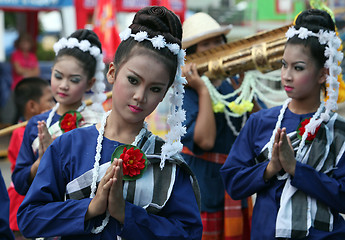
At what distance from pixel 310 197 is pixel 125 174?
1.07m

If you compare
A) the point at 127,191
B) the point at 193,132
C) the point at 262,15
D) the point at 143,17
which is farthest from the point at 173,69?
the point at 262,15

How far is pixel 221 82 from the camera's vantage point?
13.2 ft

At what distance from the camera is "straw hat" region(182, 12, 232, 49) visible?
13.1 feet

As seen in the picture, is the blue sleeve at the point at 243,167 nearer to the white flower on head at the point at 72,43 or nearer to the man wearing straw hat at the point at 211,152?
the man wearing straw hat at the point at 211,152

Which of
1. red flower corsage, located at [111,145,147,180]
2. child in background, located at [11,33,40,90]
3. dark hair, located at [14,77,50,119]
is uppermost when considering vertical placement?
child in background, located at [11,33,40,90]

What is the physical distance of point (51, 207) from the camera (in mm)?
2021

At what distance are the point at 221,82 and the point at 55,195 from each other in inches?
85.9

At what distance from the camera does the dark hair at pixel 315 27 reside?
273cm

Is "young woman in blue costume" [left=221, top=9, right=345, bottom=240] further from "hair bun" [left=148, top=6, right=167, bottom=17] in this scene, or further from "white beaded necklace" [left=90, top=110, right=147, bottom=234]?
"hair bun" [left=148, top=6, right=167, bottom=17]

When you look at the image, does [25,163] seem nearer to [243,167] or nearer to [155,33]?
[243,167]

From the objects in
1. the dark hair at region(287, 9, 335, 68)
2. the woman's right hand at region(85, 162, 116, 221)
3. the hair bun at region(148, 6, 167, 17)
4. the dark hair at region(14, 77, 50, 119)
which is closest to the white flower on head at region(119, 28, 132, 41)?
the hair bun at region(148, 6, 167, 17)

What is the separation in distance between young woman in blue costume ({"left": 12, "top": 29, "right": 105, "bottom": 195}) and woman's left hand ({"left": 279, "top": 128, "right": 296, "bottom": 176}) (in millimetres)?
1272

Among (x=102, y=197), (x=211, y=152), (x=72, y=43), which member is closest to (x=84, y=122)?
(x=72, y=43)

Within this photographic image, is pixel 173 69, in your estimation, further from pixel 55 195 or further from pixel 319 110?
pixel 319 110
